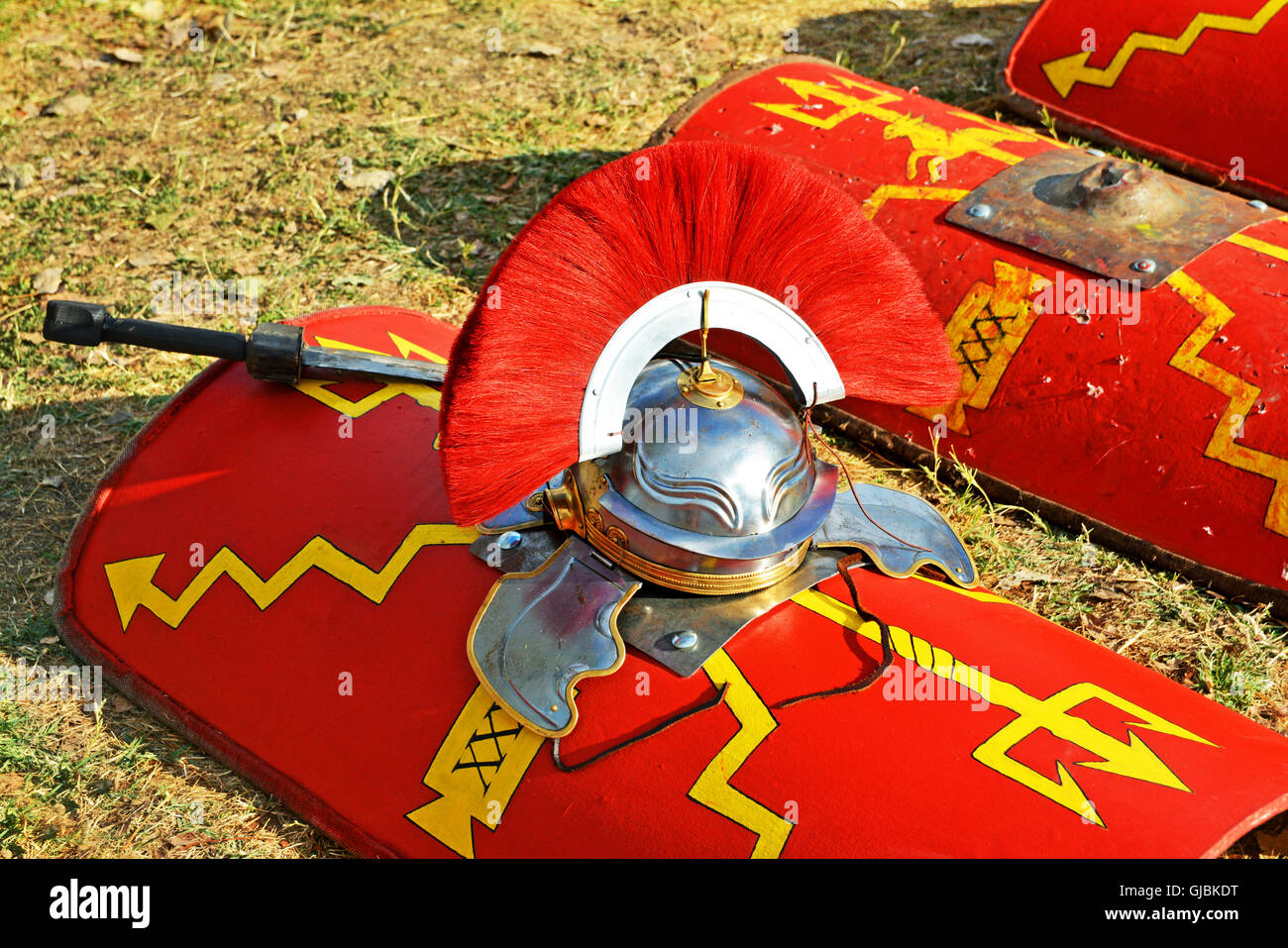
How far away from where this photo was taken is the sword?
269 cm

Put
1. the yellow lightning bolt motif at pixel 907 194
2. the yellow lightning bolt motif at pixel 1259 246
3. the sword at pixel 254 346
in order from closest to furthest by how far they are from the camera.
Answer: the sword at pixel 254 346, the yellow lightning bolt motif at pixel 1259 246, the yellow lightning bolt motif at pixel 907 194

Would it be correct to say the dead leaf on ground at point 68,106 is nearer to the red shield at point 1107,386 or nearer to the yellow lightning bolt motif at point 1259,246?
the red shield at point 1107,386

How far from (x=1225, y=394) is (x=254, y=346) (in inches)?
94.0

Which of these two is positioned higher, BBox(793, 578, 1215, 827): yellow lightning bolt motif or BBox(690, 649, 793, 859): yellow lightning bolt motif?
BBox(793, 578, 1215, 827): yellow lightning bolt motif

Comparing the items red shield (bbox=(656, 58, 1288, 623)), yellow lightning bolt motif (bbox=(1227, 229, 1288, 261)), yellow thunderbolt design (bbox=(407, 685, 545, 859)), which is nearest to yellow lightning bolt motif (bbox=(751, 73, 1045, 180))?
red shield (bbox=(656, 58, 1288, 623))

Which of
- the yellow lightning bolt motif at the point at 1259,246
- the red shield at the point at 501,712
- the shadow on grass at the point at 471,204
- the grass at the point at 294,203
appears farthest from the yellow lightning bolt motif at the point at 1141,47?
the red shield at the point at 501,712

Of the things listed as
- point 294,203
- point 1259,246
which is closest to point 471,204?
point 294,203

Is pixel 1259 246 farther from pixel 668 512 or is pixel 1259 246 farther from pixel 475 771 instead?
pixel 475 771

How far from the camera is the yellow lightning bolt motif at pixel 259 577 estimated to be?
7.72ft

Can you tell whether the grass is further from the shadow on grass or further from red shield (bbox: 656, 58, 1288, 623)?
red shield (bbox: 656, 58, 1288, 623)

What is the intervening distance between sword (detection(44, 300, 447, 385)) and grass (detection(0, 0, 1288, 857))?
85 cm

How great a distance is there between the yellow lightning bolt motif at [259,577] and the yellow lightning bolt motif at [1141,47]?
11.1 ft

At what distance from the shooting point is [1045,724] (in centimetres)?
193

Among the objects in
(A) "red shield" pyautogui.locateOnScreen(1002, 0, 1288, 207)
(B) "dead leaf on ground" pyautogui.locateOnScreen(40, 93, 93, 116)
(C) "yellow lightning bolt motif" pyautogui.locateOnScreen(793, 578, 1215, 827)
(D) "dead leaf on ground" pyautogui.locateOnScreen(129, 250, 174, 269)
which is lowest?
(D) "dead leaf on ground" pyautogui.locateOnScreen(129, 250, 174, 269)
